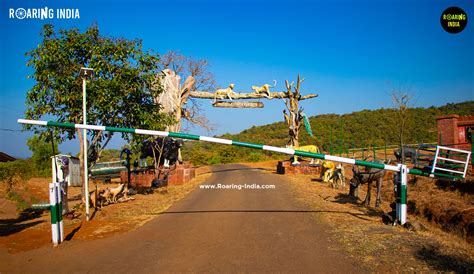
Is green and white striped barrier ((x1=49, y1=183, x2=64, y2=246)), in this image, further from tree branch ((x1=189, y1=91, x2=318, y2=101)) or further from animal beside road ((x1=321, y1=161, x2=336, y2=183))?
tree branch ((x1=189, y1=91, x2=318, y2=101))

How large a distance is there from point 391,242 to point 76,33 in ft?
35.2

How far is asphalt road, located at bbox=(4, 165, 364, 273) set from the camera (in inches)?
190

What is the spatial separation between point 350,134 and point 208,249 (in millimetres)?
54180

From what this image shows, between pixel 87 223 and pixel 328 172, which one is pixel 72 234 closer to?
pixel 87 223

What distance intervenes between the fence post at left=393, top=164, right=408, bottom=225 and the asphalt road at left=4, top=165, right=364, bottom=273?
1.58m

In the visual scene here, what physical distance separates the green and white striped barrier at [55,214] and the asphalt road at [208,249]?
208mm

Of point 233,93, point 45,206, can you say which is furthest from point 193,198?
point 233,93

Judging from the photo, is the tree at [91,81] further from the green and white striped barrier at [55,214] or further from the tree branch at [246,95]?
the tree branch at [246,95]

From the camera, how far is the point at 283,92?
20.6 metres

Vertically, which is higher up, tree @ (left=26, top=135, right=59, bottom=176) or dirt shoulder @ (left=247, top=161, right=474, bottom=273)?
tree @ (left=26, top=135, right=59, bottom=176)

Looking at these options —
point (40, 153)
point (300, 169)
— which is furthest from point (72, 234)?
point (40, 153)

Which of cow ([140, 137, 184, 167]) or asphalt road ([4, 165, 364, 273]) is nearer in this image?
asphalt road ([4, 165, 364, 273])

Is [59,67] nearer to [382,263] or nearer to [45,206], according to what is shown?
[45,206]

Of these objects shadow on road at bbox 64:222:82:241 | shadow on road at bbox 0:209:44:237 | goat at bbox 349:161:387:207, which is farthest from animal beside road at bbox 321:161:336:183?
shadow on road at bbox 0:209:44:237
